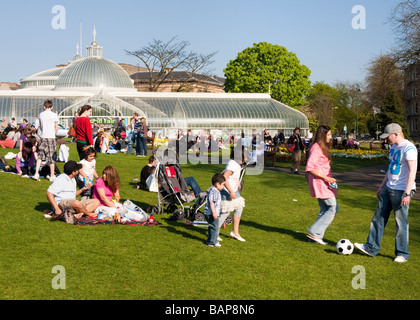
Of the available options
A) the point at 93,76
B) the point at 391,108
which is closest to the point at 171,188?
the point at 391,108

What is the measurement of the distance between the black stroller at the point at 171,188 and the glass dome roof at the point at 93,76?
50.5 meters

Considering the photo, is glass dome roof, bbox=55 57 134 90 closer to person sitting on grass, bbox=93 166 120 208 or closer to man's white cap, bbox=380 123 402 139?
person sitting on grass, bbox=93 166 120 208

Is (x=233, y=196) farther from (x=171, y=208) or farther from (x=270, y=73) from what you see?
(x=270, y=73)

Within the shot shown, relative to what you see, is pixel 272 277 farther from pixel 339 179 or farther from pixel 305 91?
pixel 305 91

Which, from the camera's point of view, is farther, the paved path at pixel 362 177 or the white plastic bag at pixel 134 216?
the paved path at pixel 362 177

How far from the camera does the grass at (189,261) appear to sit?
585 centimetres

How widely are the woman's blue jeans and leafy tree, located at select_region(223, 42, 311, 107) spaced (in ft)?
194

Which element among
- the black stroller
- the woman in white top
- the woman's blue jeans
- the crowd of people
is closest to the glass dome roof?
the crowd of people

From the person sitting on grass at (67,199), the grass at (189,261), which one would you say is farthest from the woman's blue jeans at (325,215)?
the person sitting on grass at (67,199)

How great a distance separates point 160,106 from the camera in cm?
5147

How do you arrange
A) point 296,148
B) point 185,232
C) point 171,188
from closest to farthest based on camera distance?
point 185,232 → point 171,188 → point 296,148

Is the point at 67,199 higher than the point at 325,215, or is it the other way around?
the point at 67,199

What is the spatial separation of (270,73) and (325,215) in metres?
60.1

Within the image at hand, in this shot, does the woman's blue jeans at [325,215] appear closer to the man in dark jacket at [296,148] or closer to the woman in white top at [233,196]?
the woman in white top at [233,196]
